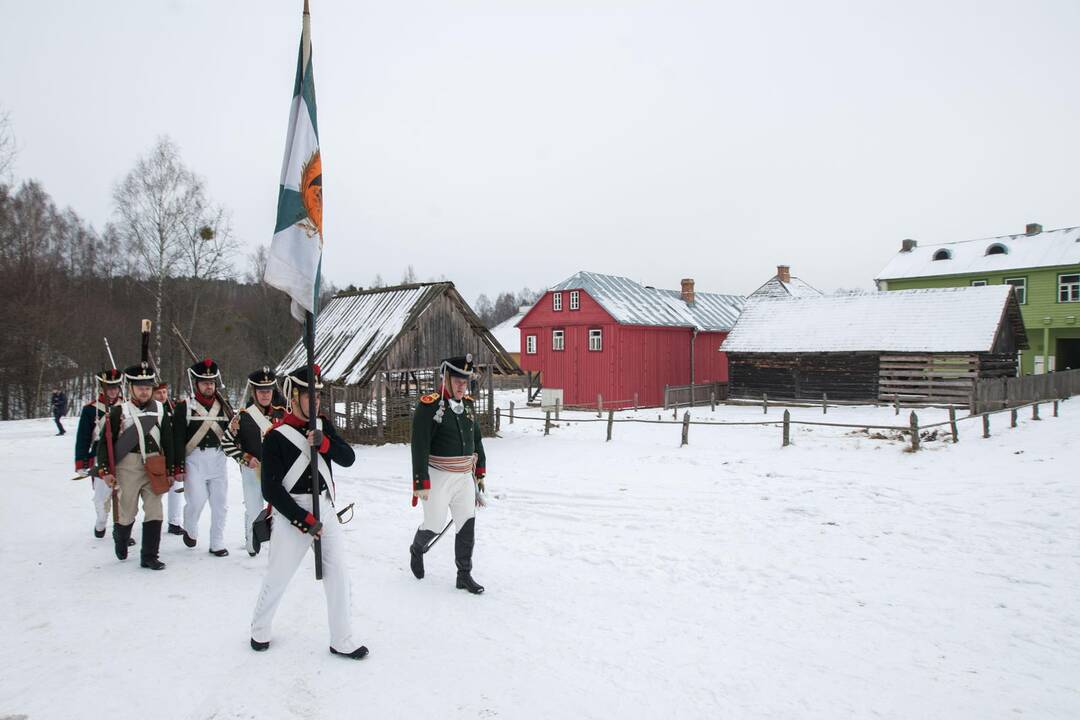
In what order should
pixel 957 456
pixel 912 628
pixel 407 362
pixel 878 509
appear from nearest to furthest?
pixel 912 628 → pixel 878 509 → pixel 957 456 → pixel 407 362

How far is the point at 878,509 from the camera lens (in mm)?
8906

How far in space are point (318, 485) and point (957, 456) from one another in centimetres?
1266

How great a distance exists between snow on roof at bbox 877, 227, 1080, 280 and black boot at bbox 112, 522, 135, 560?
38.8 metres

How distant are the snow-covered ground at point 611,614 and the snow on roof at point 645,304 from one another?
20.1 m

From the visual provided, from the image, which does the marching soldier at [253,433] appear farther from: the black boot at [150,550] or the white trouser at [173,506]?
the white trouser at [173,506]

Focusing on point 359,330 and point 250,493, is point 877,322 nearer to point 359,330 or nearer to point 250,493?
point 359,330

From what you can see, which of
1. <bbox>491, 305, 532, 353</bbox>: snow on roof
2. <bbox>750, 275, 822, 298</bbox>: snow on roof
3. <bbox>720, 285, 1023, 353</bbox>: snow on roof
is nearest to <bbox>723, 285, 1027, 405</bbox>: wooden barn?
<bbox>720, 285, 1023, 353</bbox>: snow on roof

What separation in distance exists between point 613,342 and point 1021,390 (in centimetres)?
1478

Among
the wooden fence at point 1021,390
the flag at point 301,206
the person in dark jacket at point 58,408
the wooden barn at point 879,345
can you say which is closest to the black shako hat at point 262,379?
the flag at point 301,206

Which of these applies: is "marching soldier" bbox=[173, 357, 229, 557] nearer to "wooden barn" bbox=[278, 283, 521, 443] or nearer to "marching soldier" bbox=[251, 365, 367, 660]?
"marching soldier" bbox=[251, 365, 367, 660]

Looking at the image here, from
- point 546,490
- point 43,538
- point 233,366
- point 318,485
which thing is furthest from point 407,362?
point 233,366

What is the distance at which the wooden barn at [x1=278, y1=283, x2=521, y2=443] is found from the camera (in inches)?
671

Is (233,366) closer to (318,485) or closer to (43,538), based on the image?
(43,538)

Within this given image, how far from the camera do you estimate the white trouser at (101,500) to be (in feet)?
23.5
